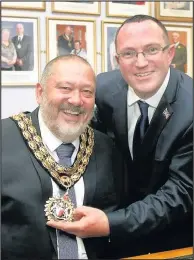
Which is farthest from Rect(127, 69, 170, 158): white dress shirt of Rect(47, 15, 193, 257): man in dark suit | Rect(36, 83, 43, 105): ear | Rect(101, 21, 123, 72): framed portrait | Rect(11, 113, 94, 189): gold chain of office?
Rect(36, 83, 43, 105): ear

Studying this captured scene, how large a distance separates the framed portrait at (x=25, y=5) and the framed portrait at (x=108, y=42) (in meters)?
0.20

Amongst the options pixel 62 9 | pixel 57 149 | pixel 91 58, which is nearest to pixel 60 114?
pixel 57 149

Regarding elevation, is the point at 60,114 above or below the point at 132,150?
above

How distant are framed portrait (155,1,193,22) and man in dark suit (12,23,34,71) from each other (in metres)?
0.43

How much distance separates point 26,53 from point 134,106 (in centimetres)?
39

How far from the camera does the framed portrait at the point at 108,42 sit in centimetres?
125

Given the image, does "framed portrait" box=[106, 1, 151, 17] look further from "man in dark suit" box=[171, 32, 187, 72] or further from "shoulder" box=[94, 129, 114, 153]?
"shoulder" box=[94, 129, 114, 153]

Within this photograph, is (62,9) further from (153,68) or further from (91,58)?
(153,68)

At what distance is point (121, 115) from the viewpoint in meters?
1.32

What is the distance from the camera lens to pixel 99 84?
4.28ft

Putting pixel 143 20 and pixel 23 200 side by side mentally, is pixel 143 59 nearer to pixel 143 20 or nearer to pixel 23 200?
pixel 143 20

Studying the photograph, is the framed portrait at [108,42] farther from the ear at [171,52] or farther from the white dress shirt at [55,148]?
the white dress shirt at [55,148]

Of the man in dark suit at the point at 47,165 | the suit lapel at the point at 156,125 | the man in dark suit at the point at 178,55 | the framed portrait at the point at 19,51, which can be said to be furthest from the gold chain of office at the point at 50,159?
the man in dark suit at the point at 178,55

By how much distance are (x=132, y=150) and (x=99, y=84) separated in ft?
0.79
